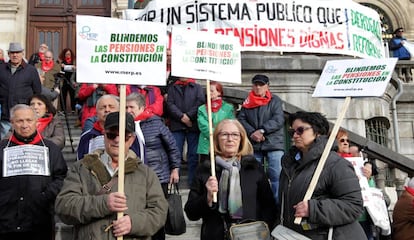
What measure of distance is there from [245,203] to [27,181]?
1788 mm

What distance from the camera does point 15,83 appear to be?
7551mm

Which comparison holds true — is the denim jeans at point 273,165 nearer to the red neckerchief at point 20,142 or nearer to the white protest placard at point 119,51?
the white protest placard at point 119,51

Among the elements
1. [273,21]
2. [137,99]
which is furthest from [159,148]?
[273,21]

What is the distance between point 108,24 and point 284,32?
6697 mm

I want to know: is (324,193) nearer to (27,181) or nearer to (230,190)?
(230,190)

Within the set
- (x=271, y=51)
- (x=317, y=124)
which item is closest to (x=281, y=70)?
(x=271, y=51)

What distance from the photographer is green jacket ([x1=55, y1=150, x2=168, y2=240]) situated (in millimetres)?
3570

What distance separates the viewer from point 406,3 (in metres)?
20.3

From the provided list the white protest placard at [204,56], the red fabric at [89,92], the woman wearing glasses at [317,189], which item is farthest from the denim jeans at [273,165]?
the red fabric at [89,92]

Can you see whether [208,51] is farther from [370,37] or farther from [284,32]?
[370,37]

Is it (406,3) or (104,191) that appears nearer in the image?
(104,191)

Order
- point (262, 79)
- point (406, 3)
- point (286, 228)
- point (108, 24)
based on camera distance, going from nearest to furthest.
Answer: point (286, 228) → point (108, 24) → point (262, 79) → point (406, 3)

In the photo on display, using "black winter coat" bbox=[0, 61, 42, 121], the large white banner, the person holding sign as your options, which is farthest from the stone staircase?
the large white banner

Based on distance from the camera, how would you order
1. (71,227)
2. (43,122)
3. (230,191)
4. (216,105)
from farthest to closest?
1. (216,105)
2. (43,122)
3. (71,227)
4. (230,191)
